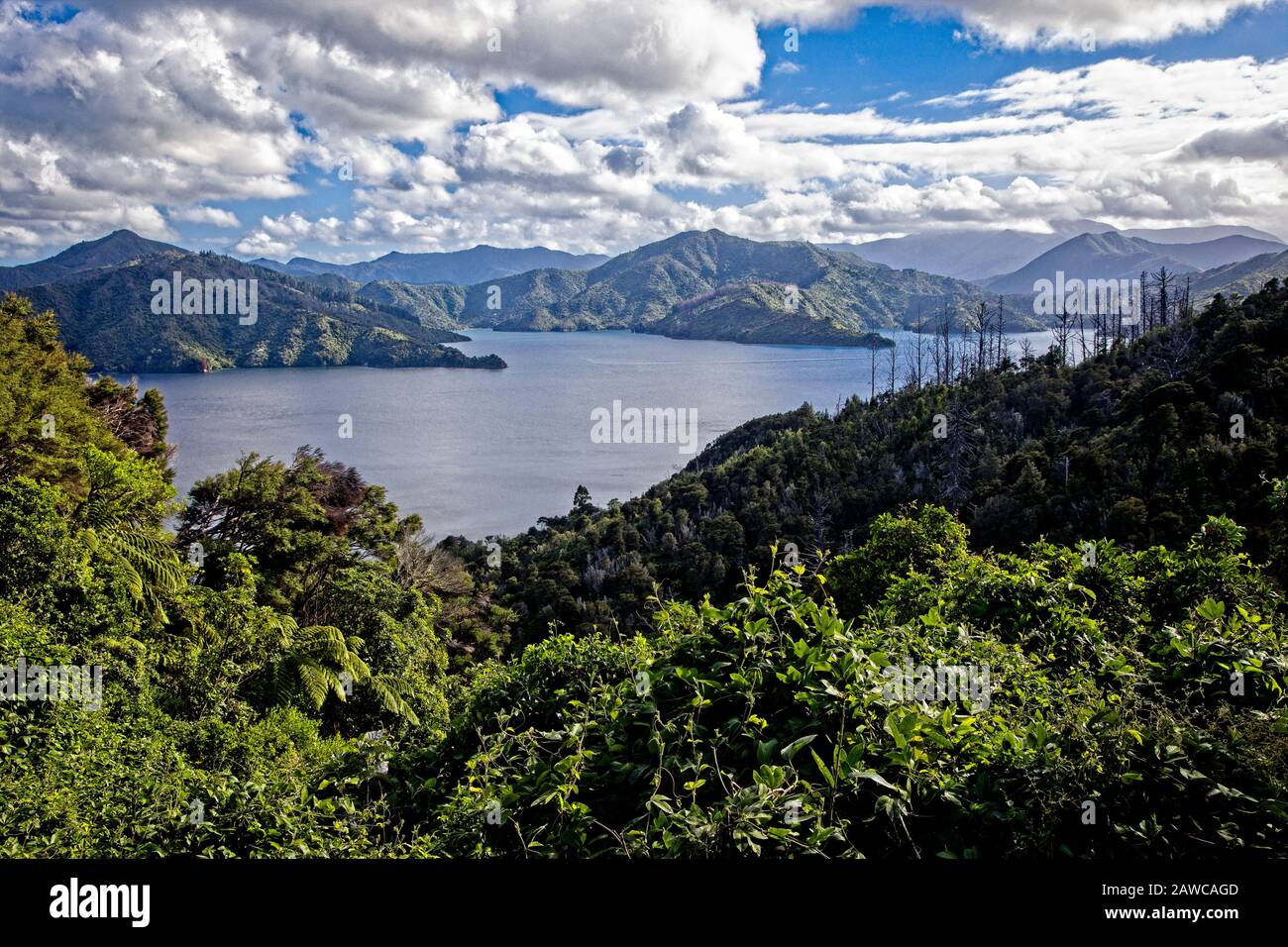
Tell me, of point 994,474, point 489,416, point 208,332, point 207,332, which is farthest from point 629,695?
point 208,332

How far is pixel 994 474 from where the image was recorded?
33.6 metres

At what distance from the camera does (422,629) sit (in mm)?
17172

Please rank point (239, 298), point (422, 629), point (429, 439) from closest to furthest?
point (422, 629)
point (429, 439)
point (239, 298)

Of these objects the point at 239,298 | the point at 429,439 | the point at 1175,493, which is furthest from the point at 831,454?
the point at 239,298

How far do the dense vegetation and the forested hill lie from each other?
2.25 metres

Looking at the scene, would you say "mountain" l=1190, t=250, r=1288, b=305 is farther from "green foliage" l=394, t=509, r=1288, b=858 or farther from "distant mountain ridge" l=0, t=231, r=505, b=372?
"green foliage" l=394, t=509, r=1288, b=858

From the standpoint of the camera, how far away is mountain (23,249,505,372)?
441 ft

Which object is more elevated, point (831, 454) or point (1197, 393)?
point (1197, 393)

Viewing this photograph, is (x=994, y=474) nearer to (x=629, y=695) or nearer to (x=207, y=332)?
(x=629, y=695)

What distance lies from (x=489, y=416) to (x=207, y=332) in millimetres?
81587

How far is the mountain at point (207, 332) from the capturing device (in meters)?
134
